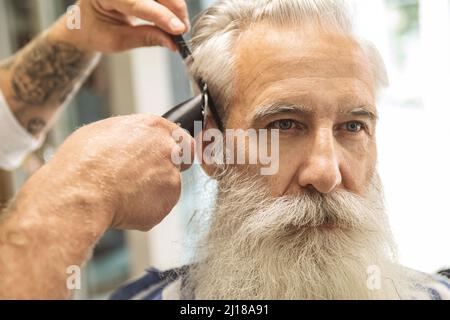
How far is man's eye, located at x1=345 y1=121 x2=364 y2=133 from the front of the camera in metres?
0.79

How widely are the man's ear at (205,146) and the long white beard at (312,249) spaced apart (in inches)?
2.8

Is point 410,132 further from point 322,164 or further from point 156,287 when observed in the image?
point 156,287

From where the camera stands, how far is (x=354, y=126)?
796 mm

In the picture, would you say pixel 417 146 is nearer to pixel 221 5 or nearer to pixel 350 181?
pixel 350 181

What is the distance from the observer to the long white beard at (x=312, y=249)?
0.80 meters

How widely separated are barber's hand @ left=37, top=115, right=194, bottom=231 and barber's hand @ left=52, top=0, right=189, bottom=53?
0.26 m

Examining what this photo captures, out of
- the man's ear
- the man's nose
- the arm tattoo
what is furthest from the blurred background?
the arm tattoo

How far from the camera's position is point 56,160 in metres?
0.65

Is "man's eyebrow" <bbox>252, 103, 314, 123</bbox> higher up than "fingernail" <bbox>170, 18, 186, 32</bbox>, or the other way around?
"fingernail" <bbox>170, 18, 186, 32</bbox>

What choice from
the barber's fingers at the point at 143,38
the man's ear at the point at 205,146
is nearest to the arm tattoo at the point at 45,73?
the barber's fingers at the point at 143,38

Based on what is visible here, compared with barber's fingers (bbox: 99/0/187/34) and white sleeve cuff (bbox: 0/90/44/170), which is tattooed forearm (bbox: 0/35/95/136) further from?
barber's fingers (bbox: 99/0/187/34)

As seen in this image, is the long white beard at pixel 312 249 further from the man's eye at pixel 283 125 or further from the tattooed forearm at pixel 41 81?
the tattooed forearm at pixel 41 81
